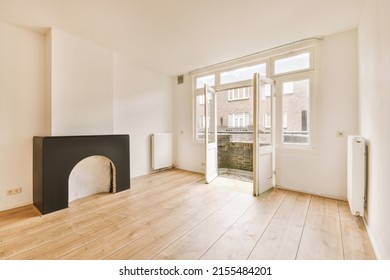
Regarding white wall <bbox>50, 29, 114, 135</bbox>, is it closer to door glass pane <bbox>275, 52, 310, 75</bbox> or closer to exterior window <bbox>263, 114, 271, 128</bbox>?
exterior window <bbox>263, 114, 271, 128</bbox>

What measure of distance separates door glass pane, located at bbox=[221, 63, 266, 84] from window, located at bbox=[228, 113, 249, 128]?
3200mm

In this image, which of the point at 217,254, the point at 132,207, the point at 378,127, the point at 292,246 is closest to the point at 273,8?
the point at 378,127

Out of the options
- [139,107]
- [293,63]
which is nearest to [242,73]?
[293,63]

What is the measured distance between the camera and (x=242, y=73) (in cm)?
395

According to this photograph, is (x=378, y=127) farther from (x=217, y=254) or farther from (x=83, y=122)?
(x=83, y=122)

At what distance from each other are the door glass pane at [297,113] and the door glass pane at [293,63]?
254 millimetres

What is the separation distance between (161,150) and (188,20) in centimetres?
309

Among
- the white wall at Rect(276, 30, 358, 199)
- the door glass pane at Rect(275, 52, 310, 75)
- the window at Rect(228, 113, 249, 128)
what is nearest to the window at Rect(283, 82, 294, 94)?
the door glass pane at Rect(275, 52, 310, 75)

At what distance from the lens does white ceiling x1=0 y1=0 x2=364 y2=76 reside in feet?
7.18

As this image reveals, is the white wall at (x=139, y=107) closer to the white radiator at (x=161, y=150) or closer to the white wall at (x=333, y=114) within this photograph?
the white radiator at (x=161, y=150)

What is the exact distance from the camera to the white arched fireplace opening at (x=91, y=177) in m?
2.95

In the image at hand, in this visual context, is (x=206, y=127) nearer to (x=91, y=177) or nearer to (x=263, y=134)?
(x=263, y=134)

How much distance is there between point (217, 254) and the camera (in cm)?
160

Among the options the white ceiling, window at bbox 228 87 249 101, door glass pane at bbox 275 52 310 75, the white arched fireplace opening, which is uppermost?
window at bbox 228 87 249 101
